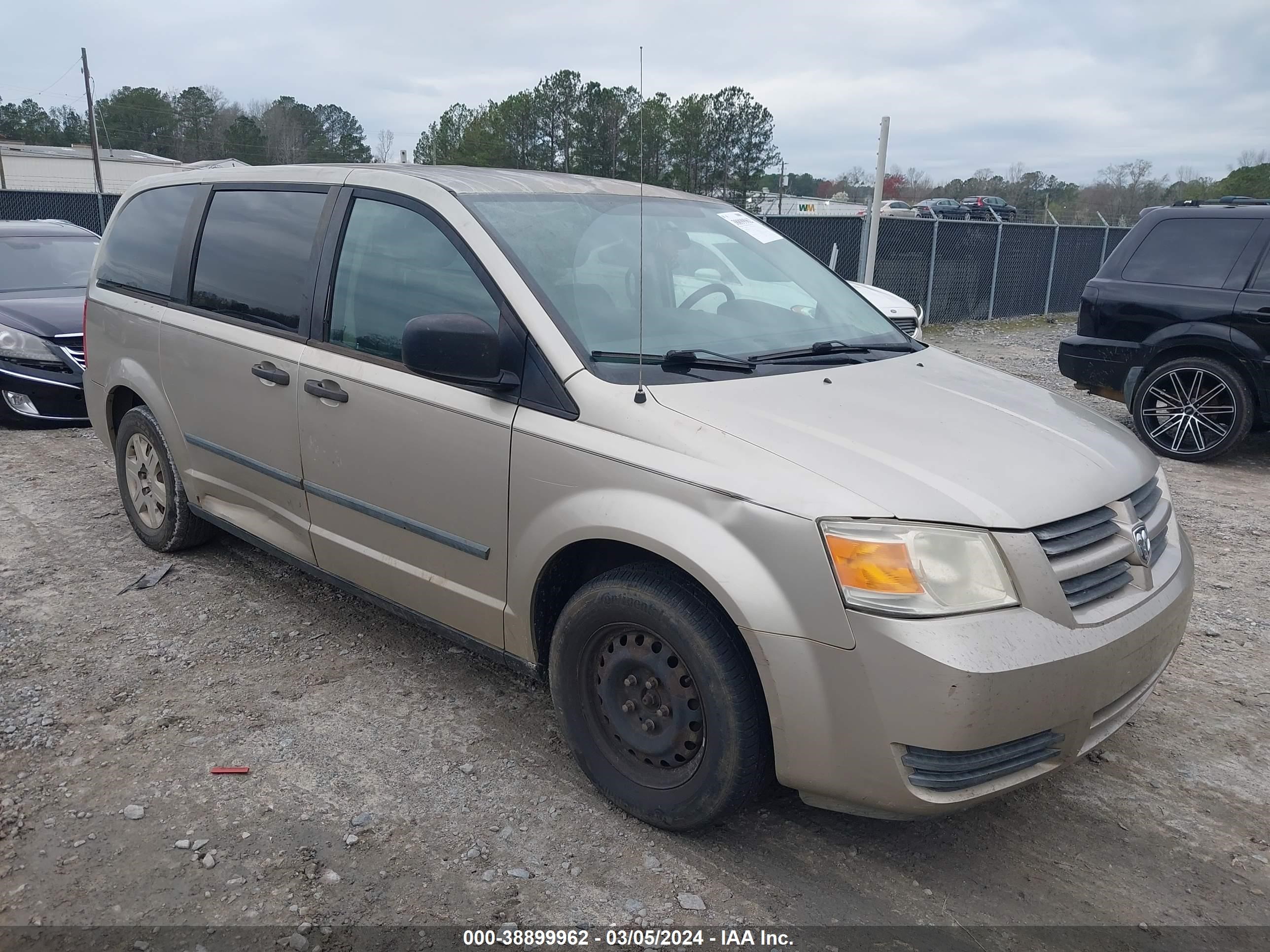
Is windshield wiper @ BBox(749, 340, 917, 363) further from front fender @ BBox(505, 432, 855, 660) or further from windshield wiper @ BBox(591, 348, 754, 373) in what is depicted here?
front fender @ BBox(505, 432, 855, 660)

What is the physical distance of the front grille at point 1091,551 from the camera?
2.44 meters

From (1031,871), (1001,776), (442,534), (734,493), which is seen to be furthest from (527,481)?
(1031,871)

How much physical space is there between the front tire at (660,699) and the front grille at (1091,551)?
81 centimetres

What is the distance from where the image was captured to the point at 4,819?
9.25 feet

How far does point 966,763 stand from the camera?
235 cm

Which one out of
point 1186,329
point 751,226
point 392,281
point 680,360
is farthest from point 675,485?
point 1186,329

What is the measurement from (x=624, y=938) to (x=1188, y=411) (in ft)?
22.0

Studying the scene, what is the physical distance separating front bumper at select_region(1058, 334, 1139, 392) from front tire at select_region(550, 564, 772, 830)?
248 inches

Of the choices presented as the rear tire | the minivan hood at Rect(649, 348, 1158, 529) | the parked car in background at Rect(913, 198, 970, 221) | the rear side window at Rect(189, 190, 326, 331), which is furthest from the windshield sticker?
the parked car in background at Rect(913, 198, 970, 221)

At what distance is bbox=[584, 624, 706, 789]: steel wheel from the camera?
2.66 meters

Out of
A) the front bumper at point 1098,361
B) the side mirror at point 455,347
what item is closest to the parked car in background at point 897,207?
the front bumper at point 1098,361

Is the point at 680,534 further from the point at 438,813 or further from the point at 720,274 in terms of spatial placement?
the point at 720,274

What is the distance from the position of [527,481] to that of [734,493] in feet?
2.34

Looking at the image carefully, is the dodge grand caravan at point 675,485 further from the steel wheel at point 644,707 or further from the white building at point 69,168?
the white building at point 69,168
